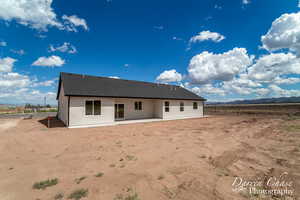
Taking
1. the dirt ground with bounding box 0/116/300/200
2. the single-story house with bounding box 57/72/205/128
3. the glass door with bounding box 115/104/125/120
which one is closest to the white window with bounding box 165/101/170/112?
the single-story house with bounding box 57/72/205/128

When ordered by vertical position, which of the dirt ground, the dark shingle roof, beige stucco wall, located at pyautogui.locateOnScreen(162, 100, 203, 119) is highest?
the dark shingle roof

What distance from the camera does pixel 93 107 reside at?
11.9 meters

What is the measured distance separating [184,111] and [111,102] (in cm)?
1008

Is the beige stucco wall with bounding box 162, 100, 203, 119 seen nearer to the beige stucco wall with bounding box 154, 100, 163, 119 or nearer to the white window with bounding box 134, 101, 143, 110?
the beige stucco wall with bounding box 154, 100, 163, 119

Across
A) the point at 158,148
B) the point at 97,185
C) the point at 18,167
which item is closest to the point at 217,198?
the point at 97,185

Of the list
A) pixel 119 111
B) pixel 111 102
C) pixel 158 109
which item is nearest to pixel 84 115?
pixel 111 102

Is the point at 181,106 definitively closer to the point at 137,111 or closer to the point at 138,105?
the point at 138,105

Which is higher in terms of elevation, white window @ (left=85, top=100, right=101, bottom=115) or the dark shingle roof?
the dark shingle roof

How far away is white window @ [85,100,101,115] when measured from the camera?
11.5m

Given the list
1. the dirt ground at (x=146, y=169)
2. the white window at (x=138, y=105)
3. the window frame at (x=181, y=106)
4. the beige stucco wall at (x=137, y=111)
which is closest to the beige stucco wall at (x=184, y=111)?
the window frame at (x=181, y=106)

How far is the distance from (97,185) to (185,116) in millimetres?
16618

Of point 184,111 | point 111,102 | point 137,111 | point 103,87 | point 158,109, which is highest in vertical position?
point 103,87

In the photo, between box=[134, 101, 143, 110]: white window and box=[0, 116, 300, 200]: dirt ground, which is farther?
box=[134, 101, 143, 110]: white window

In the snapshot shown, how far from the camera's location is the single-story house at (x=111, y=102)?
36.6 feet
